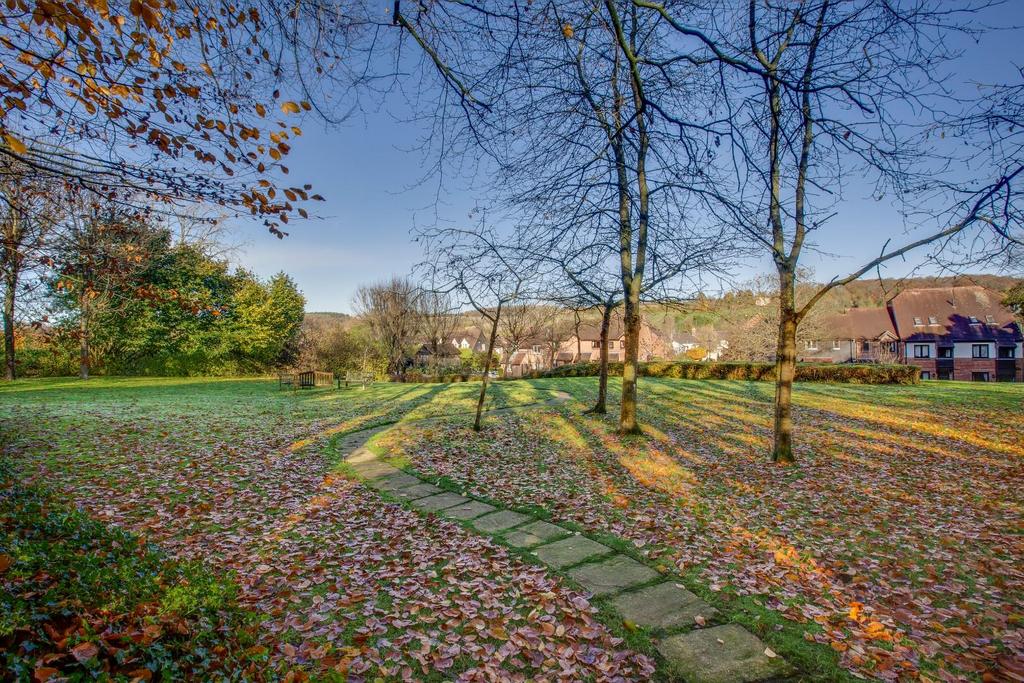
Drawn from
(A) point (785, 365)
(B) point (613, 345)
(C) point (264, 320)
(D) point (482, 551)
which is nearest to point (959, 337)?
(B) point (613, 345)

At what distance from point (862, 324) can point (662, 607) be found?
156 feet

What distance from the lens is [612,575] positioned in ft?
12.6

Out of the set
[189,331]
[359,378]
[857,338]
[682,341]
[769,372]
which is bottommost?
[359,378]

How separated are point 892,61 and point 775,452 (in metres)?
5.87

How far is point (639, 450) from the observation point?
324 inches

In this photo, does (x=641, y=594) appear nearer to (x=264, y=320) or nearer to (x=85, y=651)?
(x=85, y=651)

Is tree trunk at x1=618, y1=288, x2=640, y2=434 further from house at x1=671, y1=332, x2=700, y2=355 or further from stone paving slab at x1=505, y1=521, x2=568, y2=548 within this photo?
house at x1=671, y1=332, x2=700, y2=355

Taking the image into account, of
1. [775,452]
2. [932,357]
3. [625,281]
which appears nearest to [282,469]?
[625,281]

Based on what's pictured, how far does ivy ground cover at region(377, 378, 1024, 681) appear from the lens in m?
3.11

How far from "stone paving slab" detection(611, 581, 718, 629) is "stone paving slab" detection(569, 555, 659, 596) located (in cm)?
13

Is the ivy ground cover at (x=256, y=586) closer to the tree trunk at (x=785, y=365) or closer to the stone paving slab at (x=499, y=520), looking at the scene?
the stone paving slab at (x=499, y=520)

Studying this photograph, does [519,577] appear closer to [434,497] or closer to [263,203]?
[434,497]

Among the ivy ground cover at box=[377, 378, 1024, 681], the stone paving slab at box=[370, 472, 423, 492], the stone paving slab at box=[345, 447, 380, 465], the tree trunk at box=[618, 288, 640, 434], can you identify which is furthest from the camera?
the tree trunk at box=[618, 288, 640, 434]

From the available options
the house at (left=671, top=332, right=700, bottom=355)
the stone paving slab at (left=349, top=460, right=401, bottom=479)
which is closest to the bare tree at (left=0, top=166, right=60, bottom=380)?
the stone paving slab at (left=349, top=460, right=401, bottom=479)
